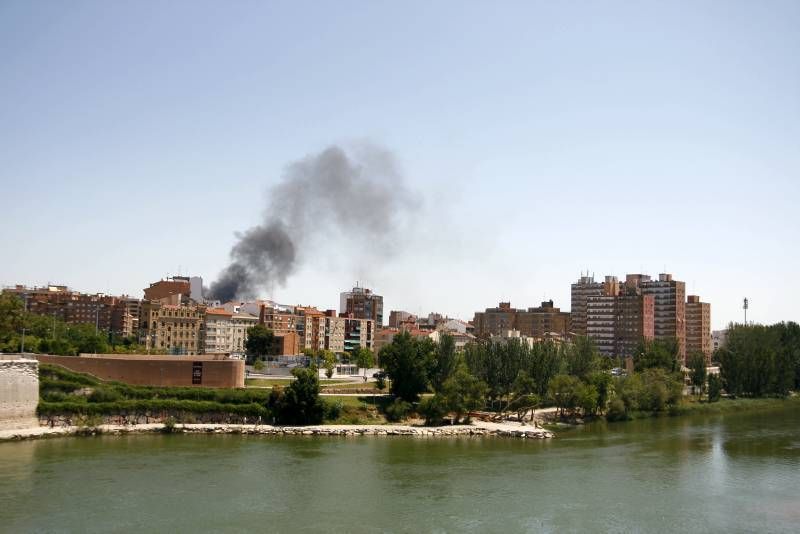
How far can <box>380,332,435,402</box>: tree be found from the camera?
47.6 m

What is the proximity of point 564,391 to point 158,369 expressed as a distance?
24.1m

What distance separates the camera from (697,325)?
380 feet

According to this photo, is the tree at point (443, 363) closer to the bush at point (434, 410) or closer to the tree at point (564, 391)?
the bush at point (434, 410)

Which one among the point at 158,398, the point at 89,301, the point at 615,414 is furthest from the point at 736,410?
the point at 89,301

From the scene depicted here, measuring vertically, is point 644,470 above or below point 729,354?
below

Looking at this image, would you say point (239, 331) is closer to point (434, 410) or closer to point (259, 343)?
point (259, 343)

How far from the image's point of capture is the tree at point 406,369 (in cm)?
4762

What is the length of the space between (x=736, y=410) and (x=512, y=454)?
31.6 m

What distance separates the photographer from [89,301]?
101 m

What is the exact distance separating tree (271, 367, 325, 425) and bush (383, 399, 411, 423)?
4.29m

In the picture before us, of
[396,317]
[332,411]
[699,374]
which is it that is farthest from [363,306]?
[332,411]

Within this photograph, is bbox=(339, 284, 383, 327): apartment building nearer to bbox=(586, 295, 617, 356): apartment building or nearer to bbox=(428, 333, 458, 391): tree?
bbox=(586, 295, 617, 356): apartment building

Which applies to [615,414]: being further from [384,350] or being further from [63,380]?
[63,380]

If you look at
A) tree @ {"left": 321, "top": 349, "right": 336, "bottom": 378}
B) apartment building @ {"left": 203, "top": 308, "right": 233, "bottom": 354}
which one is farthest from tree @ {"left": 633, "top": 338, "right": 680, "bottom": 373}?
apartment building @ {"left": 203, "top": 308, "right": 233, "bottom": 354}
